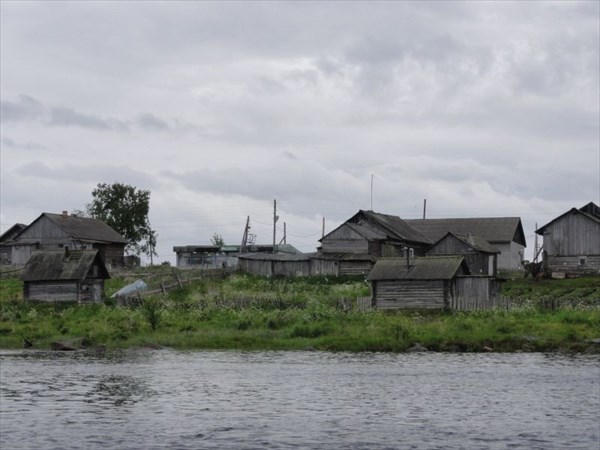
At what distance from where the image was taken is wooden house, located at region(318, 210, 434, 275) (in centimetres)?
8969

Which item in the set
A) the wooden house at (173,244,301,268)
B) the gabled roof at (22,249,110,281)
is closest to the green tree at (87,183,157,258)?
the wooden house at (173,244,301,268)

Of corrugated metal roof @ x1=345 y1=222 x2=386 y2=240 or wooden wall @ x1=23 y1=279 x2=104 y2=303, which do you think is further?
corrugated metal roof @ x1=345 y1=222 x2=386 y2=240

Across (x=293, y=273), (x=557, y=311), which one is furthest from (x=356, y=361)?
(x=293, y=273)

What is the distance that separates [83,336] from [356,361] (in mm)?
16553

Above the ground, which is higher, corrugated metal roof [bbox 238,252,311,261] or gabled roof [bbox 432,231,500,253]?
gabled roof [bbox 432,231,500,253]

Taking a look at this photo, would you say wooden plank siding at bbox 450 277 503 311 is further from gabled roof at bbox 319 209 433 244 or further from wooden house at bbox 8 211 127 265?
wooden house at bbox 8 211 127 265

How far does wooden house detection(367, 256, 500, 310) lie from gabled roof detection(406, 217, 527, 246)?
1670 inches

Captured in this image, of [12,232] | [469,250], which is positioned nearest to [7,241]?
[12,232]

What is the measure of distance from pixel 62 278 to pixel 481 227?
55.8 meters

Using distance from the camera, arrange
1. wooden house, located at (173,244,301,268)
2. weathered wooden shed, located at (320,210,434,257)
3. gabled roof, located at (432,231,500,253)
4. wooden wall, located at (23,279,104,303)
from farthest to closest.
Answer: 1. wooden house, located at (173,244,301,268)
2. weathered wooden shed, located at (320,210,434,257)
3. gabled roof, located at (432,231,500,253)
4. wooden wall, located at (23,279,104,303)

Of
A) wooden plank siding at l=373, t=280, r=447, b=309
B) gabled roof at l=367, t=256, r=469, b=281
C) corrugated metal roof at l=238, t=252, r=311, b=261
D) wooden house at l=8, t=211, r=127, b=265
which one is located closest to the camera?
gabled roof at l=367, t=256, r=469, b=281

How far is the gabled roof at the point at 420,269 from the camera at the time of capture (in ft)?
210

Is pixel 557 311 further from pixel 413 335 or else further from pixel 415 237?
pixel 415 237

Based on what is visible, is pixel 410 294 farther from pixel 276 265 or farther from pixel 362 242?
pixel 362 242
